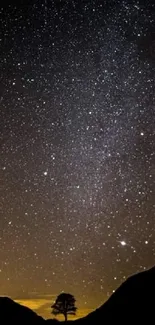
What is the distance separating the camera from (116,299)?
42312 millimetres

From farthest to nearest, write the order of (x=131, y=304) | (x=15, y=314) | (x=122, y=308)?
(x=15, y=314) → (x=122, y=308) → (x=131, y=304)

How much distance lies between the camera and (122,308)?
1545 inches

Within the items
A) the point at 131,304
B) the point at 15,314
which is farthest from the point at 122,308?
the point at 15,314

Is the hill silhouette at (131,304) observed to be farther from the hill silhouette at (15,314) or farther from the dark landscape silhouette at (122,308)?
the hill silhouette at (15,314)

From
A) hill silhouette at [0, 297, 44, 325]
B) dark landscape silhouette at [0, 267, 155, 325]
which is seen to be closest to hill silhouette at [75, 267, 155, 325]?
dark landscape silhouette at [0, 267, 155, 325]

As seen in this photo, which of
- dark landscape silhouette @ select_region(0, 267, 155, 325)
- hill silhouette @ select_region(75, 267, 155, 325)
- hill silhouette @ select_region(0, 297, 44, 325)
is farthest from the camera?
hill silhouette @ select_region(0, 297, 44, 325)

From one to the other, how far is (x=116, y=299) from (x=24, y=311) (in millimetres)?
11463

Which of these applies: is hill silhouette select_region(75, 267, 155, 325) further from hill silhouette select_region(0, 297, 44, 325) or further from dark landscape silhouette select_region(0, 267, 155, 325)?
hill silhouette select_region(0, 297, 44, 325)

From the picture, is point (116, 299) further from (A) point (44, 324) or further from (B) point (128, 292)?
(A) point (44, 324)

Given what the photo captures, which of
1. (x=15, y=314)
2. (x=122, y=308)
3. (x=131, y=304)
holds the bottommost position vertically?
(x=122, y=308)

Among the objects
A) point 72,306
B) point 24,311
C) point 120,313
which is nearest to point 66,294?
point 72,306

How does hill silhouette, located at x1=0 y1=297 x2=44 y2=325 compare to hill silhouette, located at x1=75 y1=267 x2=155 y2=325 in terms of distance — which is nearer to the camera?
hill silhouette, located at x1=75 y1=267 x2=155 y2=325

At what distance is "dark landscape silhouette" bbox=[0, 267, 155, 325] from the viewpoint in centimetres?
3553

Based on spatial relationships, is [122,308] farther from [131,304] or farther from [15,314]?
[15,314]
